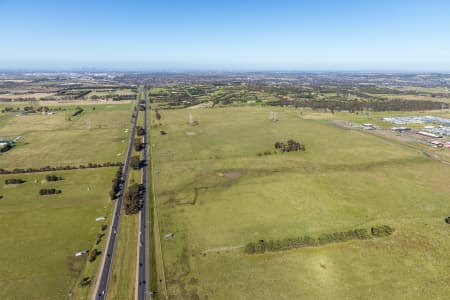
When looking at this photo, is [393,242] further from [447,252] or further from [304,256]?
[304,256]

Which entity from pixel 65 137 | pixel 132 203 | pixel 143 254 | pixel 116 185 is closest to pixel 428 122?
pixel 132 203

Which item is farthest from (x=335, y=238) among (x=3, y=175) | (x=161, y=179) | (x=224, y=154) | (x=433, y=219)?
(x=3, y=175)

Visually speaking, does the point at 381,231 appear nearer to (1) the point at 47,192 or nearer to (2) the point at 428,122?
(1) the point at 47,192

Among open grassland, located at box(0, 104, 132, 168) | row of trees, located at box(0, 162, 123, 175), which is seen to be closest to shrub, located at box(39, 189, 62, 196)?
row of trees, located at box(0, 162, 123, 175)

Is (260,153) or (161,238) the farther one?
(260,153)

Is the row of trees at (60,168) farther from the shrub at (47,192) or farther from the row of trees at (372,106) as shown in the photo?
the row of trees at (372,106)

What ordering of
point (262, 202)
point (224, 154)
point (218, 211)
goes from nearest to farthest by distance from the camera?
1. point (218, 211)
2. point (262, 202)
3. point (224, 154)
